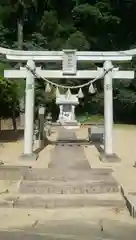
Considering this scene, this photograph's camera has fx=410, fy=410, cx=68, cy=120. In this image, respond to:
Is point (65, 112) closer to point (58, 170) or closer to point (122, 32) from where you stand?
point (122, 32)

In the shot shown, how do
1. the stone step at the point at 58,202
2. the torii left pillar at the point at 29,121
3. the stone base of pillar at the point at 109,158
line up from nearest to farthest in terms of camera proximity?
the stone step at the point at 58,202, the stone base of pillar at the point at 109,158, the torii left pillar at the point at 29,121

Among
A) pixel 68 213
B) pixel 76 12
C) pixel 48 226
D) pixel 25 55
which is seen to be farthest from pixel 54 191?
pixel 76 12

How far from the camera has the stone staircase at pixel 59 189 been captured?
648 centimetres

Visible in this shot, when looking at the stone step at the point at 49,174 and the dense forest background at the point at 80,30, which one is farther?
the dense forest background at the point at 80,30

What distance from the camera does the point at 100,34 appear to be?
36.6 meters

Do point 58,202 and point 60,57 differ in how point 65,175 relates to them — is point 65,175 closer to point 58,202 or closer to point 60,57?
point 58,202

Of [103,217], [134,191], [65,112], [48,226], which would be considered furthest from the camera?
[65,112]

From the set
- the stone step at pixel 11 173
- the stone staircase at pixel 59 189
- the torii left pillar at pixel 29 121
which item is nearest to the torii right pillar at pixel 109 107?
the torii left pillar at pixel 29 121

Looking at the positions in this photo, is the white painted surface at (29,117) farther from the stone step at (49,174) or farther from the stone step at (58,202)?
the stone step at (58,202)

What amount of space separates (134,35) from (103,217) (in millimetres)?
32788

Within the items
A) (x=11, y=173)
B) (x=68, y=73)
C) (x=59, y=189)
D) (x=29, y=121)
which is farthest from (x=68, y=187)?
(x=68, y=73)

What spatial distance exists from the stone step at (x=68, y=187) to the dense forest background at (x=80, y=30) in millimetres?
21114

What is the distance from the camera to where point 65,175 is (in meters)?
8.16

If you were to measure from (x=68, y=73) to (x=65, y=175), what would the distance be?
4392mm
